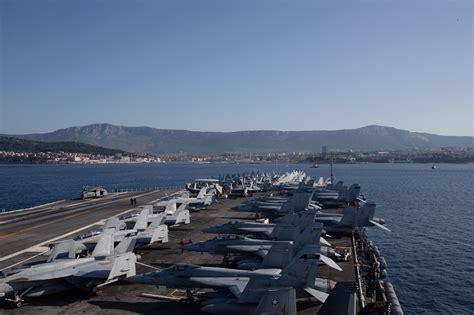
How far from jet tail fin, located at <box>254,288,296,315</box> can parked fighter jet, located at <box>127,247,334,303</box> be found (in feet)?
11.5

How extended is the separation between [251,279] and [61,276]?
13560 mm

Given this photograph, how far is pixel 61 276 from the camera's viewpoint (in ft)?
97.5

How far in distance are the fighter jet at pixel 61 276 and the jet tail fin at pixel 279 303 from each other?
13757 mm

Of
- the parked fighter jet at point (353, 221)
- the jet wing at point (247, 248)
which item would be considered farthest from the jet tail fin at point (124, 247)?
the parked fighter jet at point (353, 221)

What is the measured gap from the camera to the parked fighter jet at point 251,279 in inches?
1013

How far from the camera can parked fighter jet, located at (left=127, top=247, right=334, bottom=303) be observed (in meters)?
25.7

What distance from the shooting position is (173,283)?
28.5 metres

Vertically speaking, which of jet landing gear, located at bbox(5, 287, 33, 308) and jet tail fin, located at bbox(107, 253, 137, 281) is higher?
jet tail fin, located at bbox(107, 253, 137, 281)

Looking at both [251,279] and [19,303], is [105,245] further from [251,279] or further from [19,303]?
[251,279]

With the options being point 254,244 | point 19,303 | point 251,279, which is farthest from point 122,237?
point 251,279

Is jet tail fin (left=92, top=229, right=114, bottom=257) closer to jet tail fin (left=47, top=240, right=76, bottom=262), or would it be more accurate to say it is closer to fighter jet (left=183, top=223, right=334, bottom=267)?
jet tail fin (left=47, top=240, right=76, bottom=262)

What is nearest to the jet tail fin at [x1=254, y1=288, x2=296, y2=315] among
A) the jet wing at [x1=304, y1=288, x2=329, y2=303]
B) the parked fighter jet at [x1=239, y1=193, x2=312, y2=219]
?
the jet wing at [x1=304, y1=288, x2=329, y2=303]

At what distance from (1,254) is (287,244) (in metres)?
30.8

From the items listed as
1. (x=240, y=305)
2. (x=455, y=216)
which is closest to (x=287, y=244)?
(x=240, y=305)
